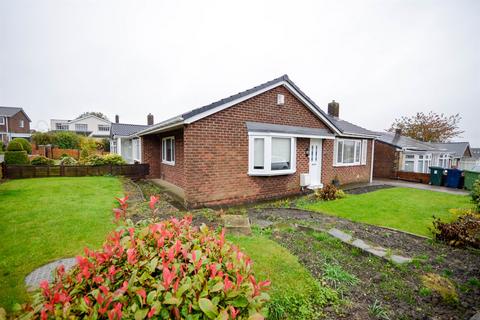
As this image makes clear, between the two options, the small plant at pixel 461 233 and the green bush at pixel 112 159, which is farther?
the green bush at pixel 112 159

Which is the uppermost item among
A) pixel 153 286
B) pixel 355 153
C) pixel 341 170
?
pixel 355 153

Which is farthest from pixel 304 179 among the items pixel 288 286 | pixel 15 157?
→ pixel 15 157

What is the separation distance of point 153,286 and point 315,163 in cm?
1118

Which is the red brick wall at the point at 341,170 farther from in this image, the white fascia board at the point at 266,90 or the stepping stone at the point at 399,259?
the stepping stone at the point at 399,259

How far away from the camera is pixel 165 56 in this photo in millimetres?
17766

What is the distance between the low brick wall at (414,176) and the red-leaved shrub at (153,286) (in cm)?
1989

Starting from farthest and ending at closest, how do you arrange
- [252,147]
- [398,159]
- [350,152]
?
[398,159] → [350,152] → [252,147]

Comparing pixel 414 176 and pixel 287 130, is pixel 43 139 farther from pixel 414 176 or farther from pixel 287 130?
pixel 414 176

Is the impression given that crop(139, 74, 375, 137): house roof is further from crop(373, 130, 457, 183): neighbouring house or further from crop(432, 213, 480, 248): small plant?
crop(373, 130, 457, 183): neighbouring house

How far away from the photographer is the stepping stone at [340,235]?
5.11 meters

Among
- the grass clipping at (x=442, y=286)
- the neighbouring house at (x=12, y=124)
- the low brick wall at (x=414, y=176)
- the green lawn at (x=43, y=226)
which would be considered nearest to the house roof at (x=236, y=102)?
the green lawn at (x=43, y=226)

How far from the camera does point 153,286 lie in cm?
154

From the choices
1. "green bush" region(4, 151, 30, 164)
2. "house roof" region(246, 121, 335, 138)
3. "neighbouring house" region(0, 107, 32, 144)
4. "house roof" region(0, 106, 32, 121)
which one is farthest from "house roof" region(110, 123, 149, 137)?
"house roof" region(0, 106, 32, 121)

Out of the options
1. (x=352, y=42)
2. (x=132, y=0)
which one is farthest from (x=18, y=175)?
(x=352, y=42)
